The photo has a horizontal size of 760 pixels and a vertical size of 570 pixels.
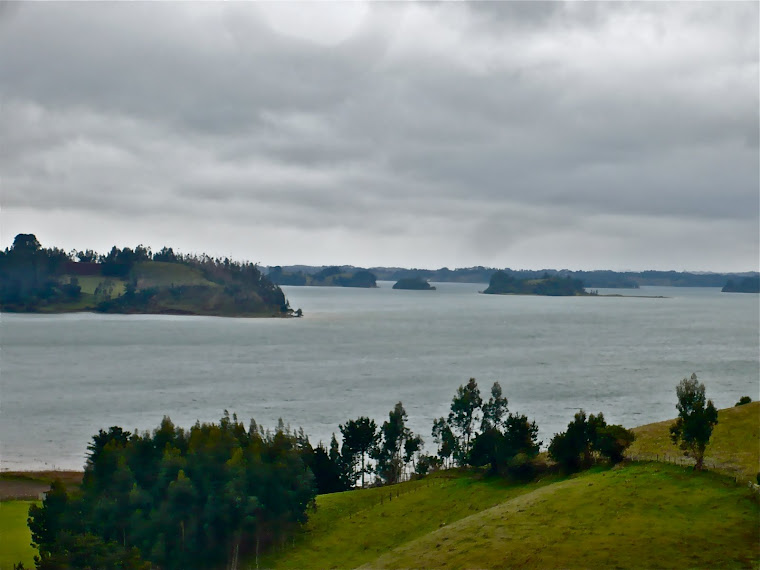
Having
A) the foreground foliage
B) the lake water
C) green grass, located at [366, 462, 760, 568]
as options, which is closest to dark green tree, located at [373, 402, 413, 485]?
the lake water

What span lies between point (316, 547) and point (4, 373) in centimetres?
13127

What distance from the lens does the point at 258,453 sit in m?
56.7

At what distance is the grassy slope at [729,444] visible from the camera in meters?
51.0

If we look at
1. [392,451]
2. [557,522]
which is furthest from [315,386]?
[557,522]

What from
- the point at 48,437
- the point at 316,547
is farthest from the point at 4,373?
the point at 316,547

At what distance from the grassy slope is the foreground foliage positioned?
1207 inches

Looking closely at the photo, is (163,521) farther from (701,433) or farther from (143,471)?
(701,433)

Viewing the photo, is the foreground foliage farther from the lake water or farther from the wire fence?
the lake water

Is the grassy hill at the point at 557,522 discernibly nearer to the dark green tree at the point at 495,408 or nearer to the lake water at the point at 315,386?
the dark green tree at the point at 495,408

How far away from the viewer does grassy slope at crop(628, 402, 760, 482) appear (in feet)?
167

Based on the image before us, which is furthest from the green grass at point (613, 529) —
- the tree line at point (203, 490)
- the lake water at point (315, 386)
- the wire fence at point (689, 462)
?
the lake water at point (315, 386)

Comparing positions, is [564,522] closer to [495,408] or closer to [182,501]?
[182,501]

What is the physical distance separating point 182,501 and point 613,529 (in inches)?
1245

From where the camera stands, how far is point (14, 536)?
188 feet
